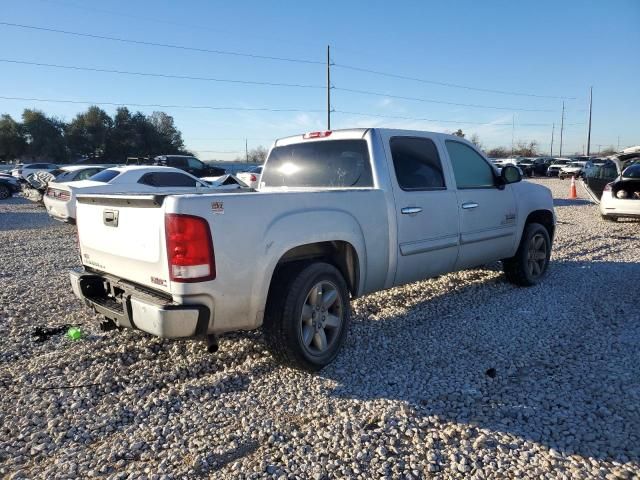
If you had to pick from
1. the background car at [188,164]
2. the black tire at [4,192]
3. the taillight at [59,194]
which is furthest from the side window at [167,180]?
the black tire at [4,192]

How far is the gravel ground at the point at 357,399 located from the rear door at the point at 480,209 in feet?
2.09

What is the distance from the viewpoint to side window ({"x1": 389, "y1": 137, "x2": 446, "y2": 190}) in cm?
456

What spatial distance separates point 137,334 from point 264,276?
1831 millimetres

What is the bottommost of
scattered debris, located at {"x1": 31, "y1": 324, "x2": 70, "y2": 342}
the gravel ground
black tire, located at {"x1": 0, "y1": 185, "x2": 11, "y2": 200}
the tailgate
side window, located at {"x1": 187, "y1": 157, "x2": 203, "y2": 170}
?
the gravel ground

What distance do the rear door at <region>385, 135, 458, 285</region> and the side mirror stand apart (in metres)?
1.12

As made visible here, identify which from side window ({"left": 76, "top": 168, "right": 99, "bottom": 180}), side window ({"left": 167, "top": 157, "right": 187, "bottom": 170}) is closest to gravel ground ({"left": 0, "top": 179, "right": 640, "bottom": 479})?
side window ({"left": 76, "top": 168, "right": 99, "bottom": 180})

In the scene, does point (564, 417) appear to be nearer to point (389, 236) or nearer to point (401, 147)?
point (389, 236)

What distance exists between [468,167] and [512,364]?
2.42m

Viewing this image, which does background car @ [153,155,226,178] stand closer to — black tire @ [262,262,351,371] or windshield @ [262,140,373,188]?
windshield @ [262,140,373,188]

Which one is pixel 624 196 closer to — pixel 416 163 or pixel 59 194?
pixel 416 163

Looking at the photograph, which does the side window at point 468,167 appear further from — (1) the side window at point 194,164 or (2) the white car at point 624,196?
(1) the side window at point 194,164

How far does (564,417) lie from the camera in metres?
3.03

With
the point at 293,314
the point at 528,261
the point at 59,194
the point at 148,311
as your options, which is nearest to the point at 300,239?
the point at 293,314

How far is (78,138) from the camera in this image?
52.3 meters
